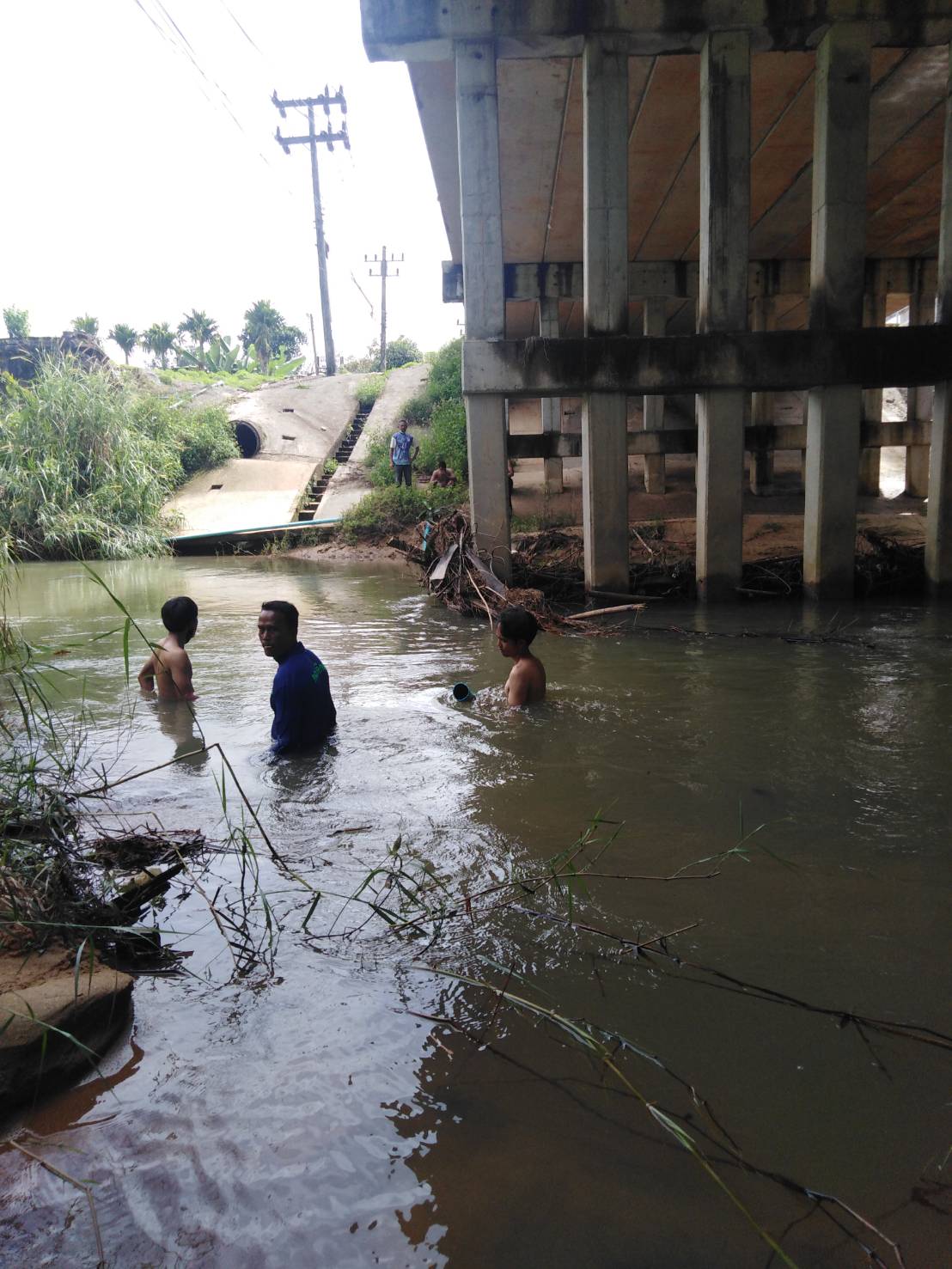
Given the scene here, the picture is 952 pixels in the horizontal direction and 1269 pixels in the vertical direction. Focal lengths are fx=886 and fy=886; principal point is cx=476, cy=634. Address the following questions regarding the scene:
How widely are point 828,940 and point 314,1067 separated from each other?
190 centimetres

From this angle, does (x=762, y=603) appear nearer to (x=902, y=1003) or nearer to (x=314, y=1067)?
(x=902, y=1003)

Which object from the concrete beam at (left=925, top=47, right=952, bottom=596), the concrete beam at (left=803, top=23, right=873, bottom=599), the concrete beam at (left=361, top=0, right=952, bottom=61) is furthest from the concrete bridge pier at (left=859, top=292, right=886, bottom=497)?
the concrete beam at (left=361, top=0, right=952, bottom=61)

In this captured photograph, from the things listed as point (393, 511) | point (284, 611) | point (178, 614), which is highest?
point (393, 511)

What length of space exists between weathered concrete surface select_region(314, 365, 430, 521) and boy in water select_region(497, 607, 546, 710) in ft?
48.1

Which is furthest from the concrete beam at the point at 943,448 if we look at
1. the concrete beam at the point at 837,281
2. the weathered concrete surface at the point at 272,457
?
the weathered concrete surface at the point at 272,457

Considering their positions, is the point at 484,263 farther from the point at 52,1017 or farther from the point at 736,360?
the point at 52,1017

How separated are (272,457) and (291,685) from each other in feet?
73.1

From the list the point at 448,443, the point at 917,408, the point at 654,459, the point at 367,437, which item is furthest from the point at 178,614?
the point at 367,437

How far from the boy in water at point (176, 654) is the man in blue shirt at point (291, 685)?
Result: 1.09m

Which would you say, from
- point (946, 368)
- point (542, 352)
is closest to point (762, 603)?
point (946, 368)

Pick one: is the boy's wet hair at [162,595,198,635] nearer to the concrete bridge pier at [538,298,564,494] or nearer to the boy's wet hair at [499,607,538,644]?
the boy's wet hair at [499,607,538,644]

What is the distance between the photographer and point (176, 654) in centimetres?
654

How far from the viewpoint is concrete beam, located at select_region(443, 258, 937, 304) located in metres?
16.7

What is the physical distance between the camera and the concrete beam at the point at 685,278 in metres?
16.7
